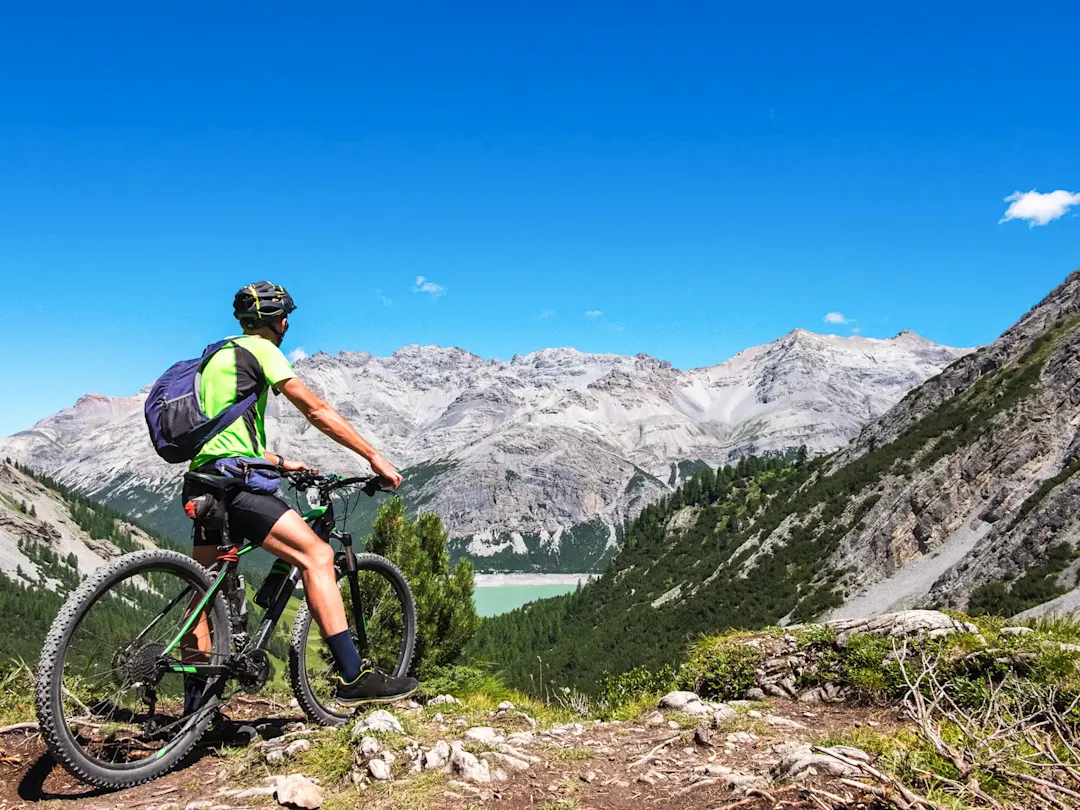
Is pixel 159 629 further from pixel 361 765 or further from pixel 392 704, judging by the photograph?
pixel 392 704

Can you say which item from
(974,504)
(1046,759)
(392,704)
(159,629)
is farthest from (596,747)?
(974,504)

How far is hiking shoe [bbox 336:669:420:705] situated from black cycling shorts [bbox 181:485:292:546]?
5.63 ft

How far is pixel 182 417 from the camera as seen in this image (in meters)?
5.77

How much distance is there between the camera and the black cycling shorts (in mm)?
5918


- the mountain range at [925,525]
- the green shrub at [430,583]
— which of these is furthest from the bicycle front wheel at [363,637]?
the mountain range at [925,525]

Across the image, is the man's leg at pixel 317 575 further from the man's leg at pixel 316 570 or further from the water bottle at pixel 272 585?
the water bottle at pixel 272 585

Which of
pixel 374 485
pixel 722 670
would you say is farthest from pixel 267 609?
pixel 722 670

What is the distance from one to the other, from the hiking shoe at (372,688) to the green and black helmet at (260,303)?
11.8ft

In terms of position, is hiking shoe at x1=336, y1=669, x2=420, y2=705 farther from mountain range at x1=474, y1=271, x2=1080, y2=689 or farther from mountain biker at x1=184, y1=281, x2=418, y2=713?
mountain range at x1=474, y1=271, x2=1080, y2=689

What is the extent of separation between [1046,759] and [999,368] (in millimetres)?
114421

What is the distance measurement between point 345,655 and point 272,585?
104 centimetres

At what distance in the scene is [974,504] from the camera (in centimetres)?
7588

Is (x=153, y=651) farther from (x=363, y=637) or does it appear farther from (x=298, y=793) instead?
(x=363, y=637)

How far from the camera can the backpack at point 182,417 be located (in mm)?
5734
